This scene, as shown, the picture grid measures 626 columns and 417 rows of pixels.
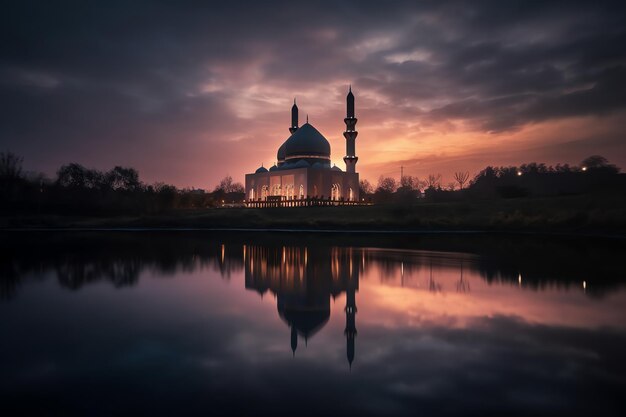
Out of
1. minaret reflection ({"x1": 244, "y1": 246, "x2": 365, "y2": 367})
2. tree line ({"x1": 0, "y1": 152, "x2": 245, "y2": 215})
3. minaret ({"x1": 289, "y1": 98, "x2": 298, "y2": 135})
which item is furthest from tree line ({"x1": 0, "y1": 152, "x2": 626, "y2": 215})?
minaret reflection ({"x1": 244, "y1": 246, "x2": 365, "y2": 367})

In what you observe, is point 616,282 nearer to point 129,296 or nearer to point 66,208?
point 129,296

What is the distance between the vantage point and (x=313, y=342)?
5035mm

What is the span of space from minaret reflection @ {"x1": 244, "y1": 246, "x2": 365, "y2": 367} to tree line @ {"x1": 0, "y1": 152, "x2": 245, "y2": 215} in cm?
3242

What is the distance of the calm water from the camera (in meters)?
3.46

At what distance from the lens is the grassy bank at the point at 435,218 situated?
24359mm

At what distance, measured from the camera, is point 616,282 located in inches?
349

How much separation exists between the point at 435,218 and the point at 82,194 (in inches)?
1572

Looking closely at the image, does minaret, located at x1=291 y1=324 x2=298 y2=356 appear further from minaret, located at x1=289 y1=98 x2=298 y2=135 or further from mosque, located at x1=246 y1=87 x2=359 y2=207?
minaret, located at x1=289 y1=98 x2=298 y2=135

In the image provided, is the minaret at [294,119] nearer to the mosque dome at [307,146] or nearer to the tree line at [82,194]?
the mosque dome at [307,146]

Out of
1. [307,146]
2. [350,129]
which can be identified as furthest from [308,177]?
[350,129]

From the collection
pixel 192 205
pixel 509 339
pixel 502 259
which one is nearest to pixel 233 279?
pixel 509 339

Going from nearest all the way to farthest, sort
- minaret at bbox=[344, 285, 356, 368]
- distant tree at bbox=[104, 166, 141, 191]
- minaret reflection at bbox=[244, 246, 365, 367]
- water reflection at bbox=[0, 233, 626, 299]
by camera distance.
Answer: minaret at bbox=[344, 285, 356, 368]
minaret reflection at bbox=[244, 246, 365, 367]
water reflection at bbox=[0, 233, 626, 299]
distant tree at bbox=[104, 166, 141, 191]

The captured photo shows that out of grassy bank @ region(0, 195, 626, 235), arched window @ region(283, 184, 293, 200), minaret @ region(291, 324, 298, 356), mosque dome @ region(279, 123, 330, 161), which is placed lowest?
minaret @ region(291, 324, 298, 356)

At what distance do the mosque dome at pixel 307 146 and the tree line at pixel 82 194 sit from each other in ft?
50.8
